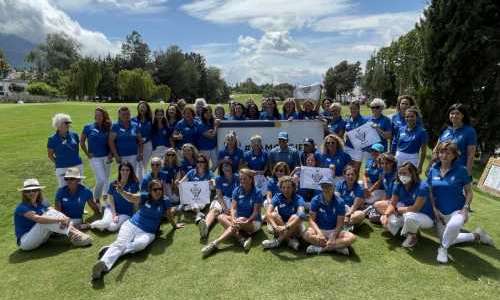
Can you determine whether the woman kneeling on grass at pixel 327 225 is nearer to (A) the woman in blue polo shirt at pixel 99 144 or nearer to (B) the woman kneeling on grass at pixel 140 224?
(B) the woman kneeling on grass at pixel 140 224

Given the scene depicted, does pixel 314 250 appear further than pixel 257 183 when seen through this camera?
No

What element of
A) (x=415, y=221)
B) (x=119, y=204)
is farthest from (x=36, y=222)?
(x=415, y=221)

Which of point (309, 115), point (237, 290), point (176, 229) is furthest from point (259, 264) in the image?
point (309, 115)

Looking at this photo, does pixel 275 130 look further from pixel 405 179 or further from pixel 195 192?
pixel 405 179

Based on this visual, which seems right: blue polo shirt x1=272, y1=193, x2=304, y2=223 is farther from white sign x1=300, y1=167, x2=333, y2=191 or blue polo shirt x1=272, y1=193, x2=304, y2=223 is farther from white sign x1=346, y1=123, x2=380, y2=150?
white sign x1=346, y1=123, x2=380, y2=150

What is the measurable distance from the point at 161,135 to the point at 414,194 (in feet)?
19.1

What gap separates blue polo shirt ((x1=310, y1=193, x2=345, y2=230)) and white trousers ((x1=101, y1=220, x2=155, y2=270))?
2.93 metres

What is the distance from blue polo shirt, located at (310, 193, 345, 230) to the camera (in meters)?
7.06

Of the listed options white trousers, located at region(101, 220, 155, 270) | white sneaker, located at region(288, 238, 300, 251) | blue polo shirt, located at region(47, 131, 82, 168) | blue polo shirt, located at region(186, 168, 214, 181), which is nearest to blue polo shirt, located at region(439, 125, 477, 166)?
white sneaker, located at region(288, 238, 300, 251)

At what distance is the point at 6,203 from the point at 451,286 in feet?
33.8

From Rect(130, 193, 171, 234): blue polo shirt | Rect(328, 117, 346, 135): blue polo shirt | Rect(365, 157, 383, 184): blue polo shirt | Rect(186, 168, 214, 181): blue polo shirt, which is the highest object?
Rect(328, 117, 346, 135): blue polo shirt

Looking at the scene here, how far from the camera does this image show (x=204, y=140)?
1036cm

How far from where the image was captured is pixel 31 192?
7445mm

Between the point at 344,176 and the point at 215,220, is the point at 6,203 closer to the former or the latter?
the point at 215,220
